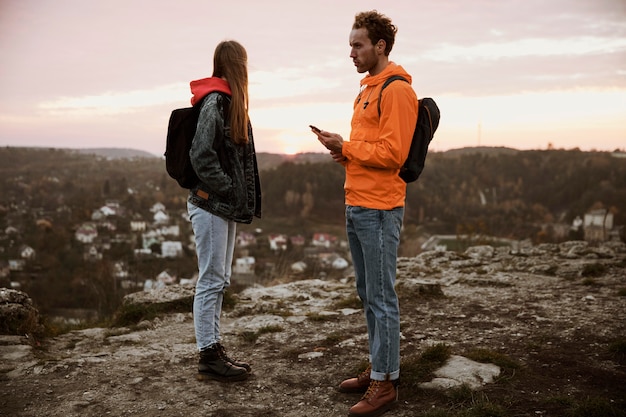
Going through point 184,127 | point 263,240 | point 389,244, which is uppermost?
point 184,127

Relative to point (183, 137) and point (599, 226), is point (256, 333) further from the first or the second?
point (599, 226)

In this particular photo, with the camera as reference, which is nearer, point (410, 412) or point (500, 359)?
point (410, 412)

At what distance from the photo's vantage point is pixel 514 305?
218 inches

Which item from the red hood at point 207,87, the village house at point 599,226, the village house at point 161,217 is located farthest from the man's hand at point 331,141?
the village house at point 161,217

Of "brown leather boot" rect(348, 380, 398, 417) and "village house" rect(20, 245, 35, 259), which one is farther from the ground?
"brown leather boot" rect(348, 380, 398, 417)

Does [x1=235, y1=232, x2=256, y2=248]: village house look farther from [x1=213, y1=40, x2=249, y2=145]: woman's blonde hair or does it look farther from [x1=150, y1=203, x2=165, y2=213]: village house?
[x1=213, y1=40, x2=249, y2=145]: woman's blonde hair

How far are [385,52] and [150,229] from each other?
40.4 metres

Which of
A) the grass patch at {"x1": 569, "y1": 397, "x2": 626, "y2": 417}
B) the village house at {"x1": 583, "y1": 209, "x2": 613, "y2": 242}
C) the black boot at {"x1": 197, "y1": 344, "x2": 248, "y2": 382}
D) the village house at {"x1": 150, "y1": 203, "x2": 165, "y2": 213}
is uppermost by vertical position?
the grass patch at {"x1": 569, "y1": 397, "x2": 626, "y2": 417}

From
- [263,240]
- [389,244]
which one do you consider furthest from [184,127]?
[263,240]

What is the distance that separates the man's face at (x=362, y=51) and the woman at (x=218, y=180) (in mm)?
950

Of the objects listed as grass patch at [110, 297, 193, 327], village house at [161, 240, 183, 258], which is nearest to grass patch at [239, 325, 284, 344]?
grass patch at [110, 297, 193, 327]

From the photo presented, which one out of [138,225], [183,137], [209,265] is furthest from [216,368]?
[138,225]

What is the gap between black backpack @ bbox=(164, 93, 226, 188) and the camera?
11.3ft

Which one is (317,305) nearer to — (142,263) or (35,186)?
(142,263)
